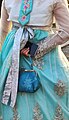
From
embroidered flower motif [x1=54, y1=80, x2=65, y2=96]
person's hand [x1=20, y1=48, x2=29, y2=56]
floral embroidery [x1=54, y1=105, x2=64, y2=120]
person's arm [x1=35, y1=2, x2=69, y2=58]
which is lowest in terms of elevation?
floral embroidery [x1=54, y1=105, x2=64, y2=120]

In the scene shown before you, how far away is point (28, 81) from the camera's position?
3.46 metres

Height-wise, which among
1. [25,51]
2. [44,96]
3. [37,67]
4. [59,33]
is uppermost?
[59,33]

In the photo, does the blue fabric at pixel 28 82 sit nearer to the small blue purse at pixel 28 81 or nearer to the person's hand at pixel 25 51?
the small blue purse at pixel 28 81

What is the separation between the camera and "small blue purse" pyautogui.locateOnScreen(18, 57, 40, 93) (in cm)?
345

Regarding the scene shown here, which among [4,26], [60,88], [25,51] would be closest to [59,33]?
[25,51]

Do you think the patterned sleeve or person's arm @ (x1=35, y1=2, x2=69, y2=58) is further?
the patterned sleeve

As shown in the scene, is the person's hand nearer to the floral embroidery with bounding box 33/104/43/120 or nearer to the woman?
the woman

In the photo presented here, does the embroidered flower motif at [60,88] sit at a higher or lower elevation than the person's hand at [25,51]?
lower

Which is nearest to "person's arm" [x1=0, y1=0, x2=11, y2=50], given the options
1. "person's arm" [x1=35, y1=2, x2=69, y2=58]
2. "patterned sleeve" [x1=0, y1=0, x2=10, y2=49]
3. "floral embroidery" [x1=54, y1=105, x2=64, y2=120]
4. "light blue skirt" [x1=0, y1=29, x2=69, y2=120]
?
"patterned sleeve" [x1=0, y1=0, x2=10, y2=49]

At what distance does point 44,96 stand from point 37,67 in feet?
0.81

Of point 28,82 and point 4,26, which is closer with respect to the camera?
point 28,82

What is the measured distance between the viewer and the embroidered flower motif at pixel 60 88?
354 cm

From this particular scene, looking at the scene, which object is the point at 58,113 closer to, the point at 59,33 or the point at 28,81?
the point at 28,81

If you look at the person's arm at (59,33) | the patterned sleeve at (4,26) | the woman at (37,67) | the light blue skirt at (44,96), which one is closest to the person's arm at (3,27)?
the patterned sleeve at (4,26)
